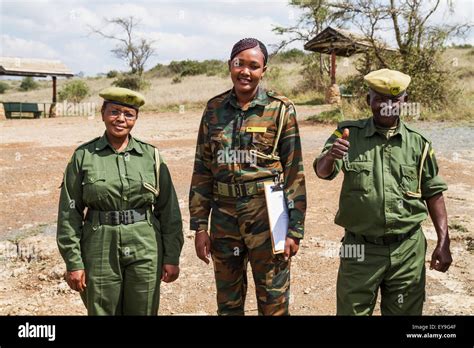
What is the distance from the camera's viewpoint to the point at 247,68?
2.47 metres

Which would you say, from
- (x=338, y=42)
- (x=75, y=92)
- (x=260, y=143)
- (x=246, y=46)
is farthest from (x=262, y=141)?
(x=75, y=92)

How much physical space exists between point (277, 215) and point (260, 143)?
37 centimetres

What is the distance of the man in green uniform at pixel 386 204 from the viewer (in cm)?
241

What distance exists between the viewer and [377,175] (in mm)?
2467

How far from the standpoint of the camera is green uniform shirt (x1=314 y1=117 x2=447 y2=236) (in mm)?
2424

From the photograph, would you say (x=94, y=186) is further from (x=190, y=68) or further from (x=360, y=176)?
(x=190, y=68)

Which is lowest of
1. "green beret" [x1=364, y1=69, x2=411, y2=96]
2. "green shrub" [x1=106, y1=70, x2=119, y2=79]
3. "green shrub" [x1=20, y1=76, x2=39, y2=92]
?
"green beret" [x1=364, y1=69, x2=411, y2=96]

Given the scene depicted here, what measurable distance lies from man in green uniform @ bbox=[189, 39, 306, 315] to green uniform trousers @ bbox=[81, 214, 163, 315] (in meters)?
0.31

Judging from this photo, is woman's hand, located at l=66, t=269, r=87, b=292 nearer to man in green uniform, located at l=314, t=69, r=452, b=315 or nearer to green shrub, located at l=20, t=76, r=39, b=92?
man in green uniform, located at l=314, t=69, r=452, b=315

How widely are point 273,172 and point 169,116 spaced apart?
15.5 m

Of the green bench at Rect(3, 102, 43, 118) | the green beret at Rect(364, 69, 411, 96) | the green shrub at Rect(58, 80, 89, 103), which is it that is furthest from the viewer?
the green shrub at Rect(58, 80, 89, 103)

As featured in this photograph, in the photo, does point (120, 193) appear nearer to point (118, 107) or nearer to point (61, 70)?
point (118, 107)

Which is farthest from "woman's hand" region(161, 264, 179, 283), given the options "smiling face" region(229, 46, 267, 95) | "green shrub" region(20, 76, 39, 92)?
"green shrub" region(20, 76, 39, 92)
